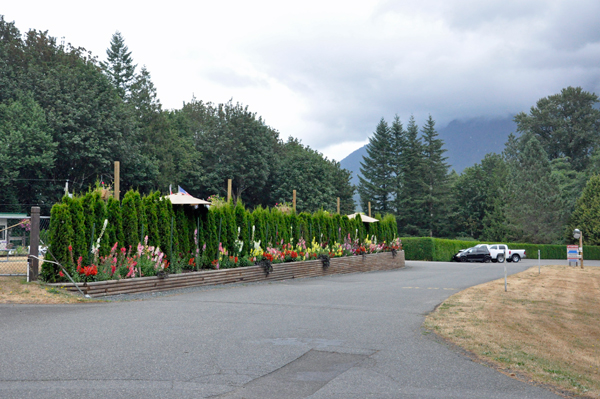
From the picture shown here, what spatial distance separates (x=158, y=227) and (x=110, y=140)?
28.5m

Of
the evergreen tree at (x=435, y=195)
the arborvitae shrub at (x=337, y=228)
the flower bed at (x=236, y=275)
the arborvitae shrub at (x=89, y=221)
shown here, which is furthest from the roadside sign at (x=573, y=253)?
the evergreen tree at (x=435, y=195)

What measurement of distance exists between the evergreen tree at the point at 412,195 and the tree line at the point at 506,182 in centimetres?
14

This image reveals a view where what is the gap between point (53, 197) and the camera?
41.4m

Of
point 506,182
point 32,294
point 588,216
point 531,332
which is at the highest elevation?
point 506,182

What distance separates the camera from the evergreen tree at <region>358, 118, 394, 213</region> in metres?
78.2

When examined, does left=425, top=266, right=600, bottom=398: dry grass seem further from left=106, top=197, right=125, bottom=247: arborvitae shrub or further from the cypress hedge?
left=106, top=197, right=125, bottom=247: arborvitae shrub

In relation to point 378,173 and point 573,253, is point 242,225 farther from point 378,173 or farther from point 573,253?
point 378,173

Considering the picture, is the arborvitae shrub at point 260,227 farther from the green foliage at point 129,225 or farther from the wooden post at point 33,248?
the wooden post at point 33,248

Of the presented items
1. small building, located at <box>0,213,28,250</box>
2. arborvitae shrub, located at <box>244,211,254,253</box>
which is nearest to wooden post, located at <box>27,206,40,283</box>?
arborvitae shrub, located at <box>244,211,254,253</box>

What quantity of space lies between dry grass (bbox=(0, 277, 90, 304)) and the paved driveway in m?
0.72

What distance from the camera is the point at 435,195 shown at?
7306cm

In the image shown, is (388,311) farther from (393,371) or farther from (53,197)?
(53,197)

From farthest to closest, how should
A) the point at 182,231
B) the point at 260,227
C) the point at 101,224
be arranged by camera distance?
the point at 260,227
the point at 182,231
the point at 101,224

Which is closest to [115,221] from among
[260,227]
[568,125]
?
[260,227]
